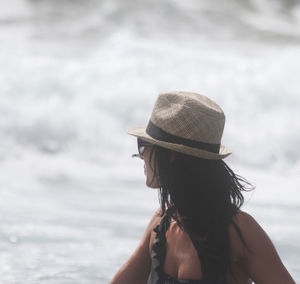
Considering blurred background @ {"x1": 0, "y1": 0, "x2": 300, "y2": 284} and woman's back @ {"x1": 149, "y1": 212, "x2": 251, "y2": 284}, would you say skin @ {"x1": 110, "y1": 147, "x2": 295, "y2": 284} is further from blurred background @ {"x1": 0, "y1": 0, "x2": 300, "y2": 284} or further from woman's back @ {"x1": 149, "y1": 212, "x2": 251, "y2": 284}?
blurred background @ {"x1": 0, "y1": 0, "x2": 300, "y2": 284}

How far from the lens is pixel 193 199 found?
1.87 metres

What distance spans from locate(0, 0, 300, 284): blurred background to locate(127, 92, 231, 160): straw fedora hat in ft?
9.79

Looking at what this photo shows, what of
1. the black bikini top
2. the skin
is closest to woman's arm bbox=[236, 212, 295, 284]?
the skin

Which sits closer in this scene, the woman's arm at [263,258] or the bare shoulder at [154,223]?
the woman's arm at [263,258]

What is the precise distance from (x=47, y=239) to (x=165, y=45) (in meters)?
5.64

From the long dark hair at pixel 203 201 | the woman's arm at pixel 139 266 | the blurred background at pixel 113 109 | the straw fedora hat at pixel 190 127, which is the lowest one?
the blurred background at pixel 113 109

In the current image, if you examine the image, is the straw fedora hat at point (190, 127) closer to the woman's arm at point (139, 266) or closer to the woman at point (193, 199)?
the woman at point (193, 199)

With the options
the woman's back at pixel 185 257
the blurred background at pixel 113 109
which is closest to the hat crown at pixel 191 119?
the woman's back at pixel 185 257

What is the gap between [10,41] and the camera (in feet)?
37.5

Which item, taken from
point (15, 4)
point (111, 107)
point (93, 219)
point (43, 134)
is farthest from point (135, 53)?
point (93, 219)

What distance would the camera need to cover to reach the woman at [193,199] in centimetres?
183

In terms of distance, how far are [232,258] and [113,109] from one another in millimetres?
7916

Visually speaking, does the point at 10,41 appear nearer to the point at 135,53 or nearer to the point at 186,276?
the point at 135,53

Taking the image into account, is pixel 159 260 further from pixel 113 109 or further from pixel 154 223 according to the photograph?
pixel 113 109
